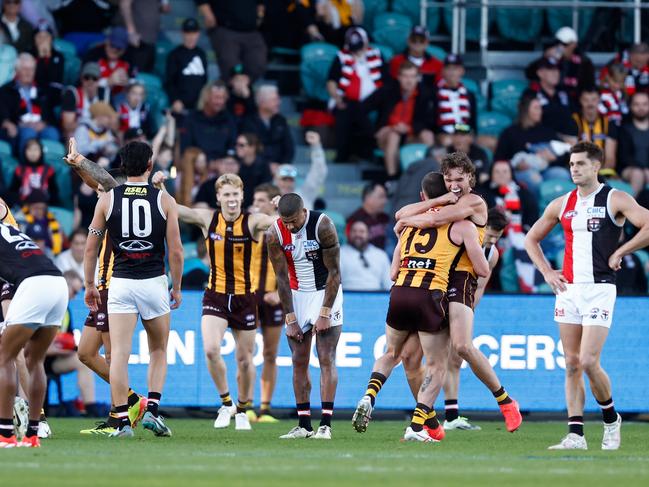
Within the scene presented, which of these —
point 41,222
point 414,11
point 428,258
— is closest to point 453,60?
point 414,11

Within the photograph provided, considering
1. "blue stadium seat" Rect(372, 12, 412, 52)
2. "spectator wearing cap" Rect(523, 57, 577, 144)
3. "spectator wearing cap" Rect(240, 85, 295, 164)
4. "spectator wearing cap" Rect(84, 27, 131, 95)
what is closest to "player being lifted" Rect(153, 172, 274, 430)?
"spectator wearing cap" Rect(240, 85, 295, 164)

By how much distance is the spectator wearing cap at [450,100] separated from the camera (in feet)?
74.8

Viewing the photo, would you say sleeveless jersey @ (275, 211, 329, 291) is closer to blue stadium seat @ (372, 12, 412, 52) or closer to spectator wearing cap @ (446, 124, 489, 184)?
spectator wearing cap @ (446, 124, 489, 184)

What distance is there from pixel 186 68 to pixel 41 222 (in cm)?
410

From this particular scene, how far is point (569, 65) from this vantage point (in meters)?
24.0

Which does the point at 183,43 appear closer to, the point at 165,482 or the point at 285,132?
the point at 285,132

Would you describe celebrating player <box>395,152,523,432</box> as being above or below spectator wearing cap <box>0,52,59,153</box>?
below

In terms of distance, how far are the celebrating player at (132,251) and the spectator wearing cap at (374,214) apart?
25.0 feet

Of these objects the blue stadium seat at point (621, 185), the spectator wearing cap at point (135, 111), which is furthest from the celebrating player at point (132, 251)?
the blue stadium seat at point (621, 185)

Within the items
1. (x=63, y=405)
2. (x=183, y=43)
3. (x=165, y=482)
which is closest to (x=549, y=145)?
(x=183, y=43)

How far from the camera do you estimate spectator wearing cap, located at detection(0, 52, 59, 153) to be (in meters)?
20.9

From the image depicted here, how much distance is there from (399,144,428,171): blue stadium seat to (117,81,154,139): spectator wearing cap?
12.6 ft

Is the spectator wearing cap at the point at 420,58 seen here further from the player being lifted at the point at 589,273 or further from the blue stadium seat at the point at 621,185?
the player being lifted at the point at 589,273

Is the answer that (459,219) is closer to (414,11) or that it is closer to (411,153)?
(411,153)
